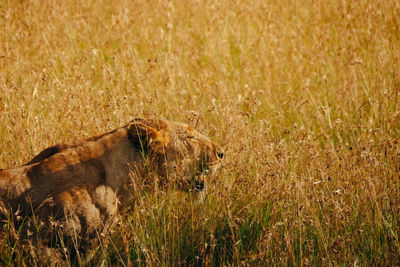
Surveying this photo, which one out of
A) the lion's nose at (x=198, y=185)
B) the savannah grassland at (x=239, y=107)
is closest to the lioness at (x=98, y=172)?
the lion's nose at (x=198, y=185)

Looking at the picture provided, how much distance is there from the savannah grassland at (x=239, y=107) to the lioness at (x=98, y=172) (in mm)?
185

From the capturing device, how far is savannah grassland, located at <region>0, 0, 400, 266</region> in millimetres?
3152

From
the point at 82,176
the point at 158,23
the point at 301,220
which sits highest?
the point at 158,23

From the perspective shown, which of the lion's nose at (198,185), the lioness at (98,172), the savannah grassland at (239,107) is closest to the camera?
the lioness at (98,172)

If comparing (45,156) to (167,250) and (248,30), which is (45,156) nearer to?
(167,250)

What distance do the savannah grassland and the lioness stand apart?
0.18m

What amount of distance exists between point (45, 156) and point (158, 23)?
14.8 ft

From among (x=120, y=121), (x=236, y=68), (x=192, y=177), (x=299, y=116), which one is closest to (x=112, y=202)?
(x=192, y=177)

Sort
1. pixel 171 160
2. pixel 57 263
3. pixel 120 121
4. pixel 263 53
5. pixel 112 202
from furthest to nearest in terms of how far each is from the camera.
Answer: pixel 263 53 < pixel 120 121 < pixel 171 160 < pixel 112 202 < pixel 57 263

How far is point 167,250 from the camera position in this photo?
2969 mm

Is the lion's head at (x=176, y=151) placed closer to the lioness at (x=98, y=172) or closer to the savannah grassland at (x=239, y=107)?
the lioness at (x=98, y=172)

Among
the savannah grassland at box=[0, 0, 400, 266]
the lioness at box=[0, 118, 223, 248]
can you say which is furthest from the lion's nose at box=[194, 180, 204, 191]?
the savannah grassland at box=[0, 0, 400, 266]

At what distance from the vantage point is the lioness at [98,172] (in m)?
2.86

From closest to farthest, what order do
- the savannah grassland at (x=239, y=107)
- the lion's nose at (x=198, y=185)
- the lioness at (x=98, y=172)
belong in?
the lioness at (x=98, y=172) → the savannah grassland at (x=239, y=107) → the lion's nose at (x=198, y=185)
